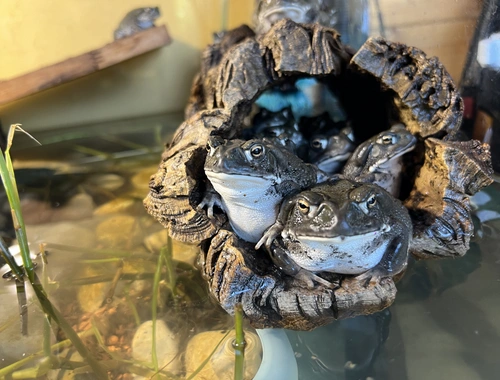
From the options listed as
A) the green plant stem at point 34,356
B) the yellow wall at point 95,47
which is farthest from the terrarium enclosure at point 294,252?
the yellow wall at point 95,47

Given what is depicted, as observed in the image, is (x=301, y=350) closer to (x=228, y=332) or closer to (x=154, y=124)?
(x=228, y=332)

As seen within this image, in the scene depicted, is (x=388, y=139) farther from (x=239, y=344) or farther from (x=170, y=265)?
(x=170, y=265)

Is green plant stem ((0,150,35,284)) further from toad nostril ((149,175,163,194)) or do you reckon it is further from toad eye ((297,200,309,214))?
toad eye ((297,200,309,214))

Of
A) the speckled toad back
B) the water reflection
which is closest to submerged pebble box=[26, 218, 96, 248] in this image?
the water reflection

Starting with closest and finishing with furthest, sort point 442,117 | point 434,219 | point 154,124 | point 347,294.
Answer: point 347,294 < point 434,219 < point 442,117 < point 154,124

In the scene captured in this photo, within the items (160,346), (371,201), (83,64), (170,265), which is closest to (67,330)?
(160,346)

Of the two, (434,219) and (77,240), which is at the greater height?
(434,219)

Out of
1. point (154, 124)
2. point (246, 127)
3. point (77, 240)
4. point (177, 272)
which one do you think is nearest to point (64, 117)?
point (154, 124)

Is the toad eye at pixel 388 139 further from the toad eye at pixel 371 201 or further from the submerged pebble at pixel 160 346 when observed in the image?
the submerged pebble at pixel 160 346
